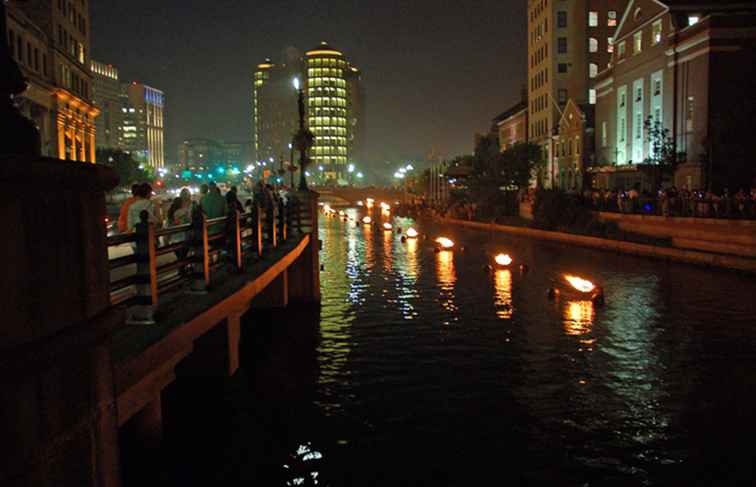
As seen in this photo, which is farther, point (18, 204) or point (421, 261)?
point (421, 261)

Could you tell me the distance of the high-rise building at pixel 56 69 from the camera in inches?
2746

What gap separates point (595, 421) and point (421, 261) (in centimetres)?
2291

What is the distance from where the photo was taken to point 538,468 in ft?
29.5

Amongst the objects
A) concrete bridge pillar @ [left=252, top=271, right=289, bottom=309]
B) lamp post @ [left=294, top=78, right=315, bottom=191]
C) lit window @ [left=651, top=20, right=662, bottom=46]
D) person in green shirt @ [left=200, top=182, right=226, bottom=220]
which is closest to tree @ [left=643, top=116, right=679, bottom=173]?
lit window @ [left=651, top=20, right=662, bottom=46]

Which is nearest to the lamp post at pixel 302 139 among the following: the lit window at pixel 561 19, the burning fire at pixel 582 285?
the burning fire at pixel 582 285

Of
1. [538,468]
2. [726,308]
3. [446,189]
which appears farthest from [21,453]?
[446,189]

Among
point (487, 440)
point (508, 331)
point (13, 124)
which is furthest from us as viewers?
point (508, 331)

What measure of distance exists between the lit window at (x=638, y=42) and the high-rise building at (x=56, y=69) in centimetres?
4834

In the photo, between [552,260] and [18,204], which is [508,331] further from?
[552,260]

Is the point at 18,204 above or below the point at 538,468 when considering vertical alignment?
above

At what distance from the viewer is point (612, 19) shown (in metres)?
92.0

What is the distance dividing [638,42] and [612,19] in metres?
35.1

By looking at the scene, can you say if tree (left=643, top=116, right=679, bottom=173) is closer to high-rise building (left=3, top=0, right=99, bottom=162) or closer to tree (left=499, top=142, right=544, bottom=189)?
tree (left=499, top=142, right=544, bottom=189)

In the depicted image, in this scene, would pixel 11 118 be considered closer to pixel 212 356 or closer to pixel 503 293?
pixel 212 356
